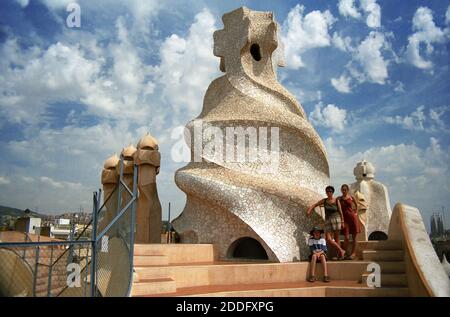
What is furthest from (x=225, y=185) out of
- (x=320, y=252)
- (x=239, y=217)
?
(x=320, y=252)

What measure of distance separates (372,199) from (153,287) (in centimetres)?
1580

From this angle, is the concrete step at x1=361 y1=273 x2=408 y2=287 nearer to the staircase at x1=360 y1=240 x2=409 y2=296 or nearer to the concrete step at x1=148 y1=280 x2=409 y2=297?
the staircase at x1=360 y1=240 x2=409 y2=296

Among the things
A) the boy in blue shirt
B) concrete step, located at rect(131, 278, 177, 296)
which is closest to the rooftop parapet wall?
the boy in blue shirt

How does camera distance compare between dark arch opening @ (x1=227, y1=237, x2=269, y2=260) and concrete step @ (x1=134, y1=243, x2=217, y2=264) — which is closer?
concrete step @ (x1=134, y1=243, x2=217, y2=264)

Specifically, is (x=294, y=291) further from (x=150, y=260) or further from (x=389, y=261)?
(x=150, y=260)

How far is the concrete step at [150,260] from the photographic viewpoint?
6.14 m

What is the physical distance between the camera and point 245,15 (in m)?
9.96

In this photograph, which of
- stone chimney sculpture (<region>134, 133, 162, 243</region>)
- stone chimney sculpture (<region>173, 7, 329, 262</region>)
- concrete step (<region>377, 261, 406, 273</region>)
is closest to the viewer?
concrete step (<region>377, 261, 406, 273</region>)

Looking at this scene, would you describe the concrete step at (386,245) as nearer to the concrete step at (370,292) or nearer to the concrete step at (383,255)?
the concrete step at (383,255)

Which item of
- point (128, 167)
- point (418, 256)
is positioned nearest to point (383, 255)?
point (418, 256)

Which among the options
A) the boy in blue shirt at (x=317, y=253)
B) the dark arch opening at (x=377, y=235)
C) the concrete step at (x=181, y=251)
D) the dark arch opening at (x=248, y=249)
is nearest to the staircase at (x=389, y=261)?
the boy in blue shirt at (x=317, y=253)

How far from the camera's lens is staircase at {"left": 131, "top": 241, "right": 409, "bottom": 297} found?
18.4ft

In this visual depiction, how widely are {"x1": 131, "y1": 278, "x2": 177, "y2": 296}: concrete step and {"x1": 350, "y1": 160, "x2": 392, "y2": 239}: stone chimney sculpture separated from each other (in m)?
14.2
